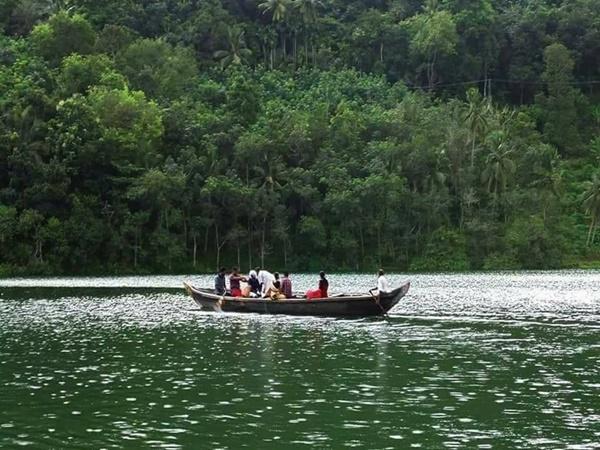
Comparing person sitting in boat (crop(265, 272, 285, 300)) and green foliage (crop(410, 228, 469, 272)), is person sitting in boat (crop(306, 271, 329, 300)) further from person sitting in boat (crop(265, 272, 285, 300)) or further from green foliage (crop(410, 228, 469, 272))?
green foliage (crop(410, 228, 469, 272))

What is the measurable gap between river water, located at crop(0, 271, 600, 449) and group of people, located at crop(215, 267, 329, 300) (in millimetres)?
1866

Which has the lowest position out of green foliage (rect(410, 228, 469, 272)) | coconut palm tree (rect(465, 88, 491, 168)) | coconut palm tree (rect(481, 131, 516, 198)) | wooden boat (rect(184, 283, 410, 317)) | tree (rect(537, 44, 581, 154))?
wooden boat (rect(184, 283, 410, 317))

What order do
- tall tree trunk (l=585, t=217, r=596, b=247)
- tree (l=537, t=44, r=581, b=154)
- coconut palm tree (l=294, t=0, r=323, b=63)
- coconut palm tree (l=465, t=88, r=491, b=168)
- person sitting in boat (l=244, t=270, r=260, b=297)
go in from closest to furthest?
person sitting in boat (l=244, t=270, r=260, b=297) → coconut palm tree (l=465, t=88, r=491, b=168) → tall tree trunk (l=585, t=217, r=596, b=247) → coconut palm tree (l=294, t=0, r=323, b=63) → tree (l=537, t=44, r=581, b=154)

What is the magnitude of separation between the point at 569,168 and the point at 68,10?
69.1 meters

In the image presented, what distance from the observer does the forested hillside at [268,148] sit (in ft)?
293

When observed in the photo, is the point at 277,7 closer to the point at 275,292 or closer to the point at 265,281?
the point at 265,281

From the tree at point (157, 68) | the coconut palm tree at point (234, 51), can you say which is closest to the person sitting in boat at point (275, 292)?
the tree at point (157, 68)

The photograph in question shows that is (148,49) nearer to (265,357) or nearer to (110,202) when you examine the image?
(110,202)

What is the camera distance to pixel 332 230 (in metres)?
97.1

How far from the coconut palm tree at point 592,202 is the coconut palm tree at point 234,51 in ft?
156

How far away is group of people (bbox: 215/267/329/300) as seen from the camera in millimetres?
42875

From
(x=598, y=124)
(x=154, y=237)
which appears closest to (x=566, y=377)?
(x=154, y=237)

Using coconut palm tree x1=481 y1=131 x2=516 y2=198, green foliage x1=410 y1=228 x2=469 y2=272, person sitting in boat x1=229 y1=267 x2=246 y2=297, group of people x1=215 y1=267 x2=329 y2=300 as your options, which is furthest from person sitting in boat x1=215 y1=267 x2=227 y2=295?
coconut palm tree x1=481 y1=131 x2=516 y2=198

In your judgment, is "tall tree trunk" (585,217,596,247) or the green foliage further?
"tall tree trunk" (585,217,596,247)
